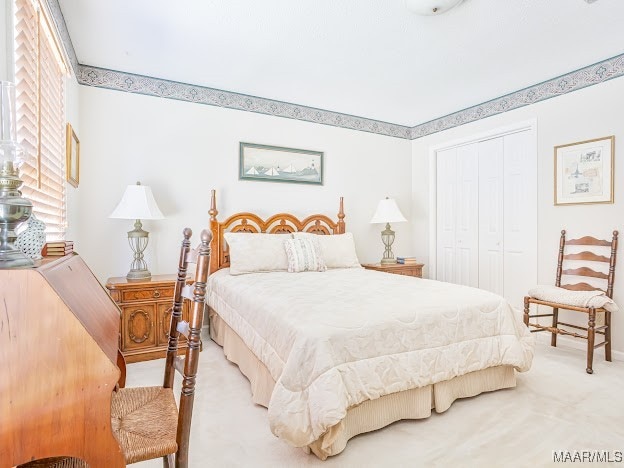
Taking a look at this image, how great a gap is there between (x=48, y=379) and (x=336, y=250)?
317cm

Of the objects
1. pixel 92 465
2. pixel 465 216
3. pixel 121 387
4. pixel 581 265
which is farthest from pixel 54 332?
pixel 465 216

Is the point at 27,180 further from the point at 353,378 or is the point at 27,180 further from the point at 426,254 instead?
the point at 426,254

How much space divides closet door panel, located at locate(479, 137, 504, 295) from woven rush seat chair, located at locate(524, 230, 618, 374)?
697 millimetres

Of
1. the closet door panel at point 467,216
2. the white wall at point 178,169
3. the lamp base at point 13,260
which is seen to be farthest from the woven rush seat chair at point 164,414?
the closet door panel at point 467,216

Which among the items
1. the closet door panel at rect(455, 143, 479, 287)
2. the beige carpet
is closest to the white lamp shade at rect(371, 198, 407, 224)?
the closet door panel at rect(455, 143, 479, 287)

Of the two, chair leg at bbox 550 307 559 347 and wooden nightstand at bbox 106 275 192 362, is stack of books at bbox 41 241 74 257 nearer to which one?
wooden nightstand at bbox 106 275 192 362

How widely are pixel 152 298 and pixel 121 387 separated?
5.21 ft

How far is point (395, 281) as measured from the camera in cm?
296

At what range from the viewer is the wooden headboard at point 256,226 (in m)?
3.66

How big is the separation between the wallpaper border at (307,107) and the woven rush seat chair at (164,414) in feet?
7.01

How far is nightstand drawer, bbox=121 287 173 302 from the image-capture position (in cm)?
288

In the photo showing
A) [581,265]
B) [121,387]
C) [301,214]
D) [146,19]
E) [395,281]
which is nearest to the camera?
[121,387]

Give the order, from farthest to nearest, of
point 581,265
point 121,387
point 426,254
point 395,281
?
point 426,254
point 581,265
point 395,281
point 121,387

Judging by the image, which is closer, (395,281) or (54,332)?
(54,332)
